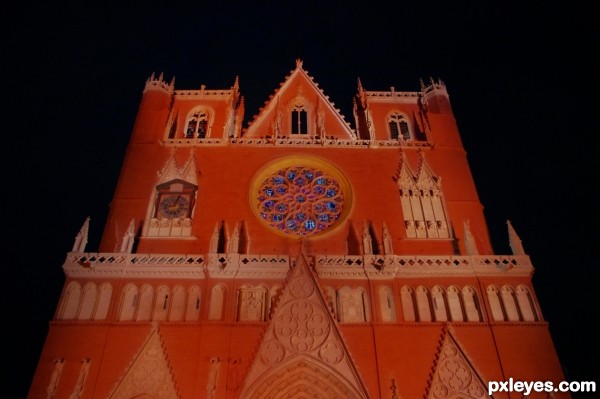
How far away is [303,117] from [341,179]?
500 centimetres

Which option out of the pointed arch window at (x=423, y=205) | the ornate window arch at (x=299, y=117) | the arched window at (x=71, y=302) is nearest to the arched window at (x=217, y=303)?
the arched window at (x=71, y=302)

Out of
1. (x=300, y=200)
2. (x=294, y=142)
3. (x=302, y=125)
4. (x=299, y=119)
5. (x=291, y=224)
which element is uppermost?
(x=299, y=119)

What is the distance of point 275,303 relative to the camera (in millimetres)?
16594

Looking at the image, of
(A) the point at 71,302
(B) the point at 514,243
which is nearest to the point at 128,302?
(A) the point at 71,302

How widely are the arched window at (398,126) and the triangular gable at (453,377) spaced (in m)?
10.9

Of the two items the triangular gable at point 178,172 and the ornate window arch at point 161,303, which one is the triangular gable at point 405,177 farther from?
the ornate window arch at point 161,303

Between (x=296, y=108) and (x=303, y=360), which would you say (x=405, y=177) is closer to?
(x=296, y=108)

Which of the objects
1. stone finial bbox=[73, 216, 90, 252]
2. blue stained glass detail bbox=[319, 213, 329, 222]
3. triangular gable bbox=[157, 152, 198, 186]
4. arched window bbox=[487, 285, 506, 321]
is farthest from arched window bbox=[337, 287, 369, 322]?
stone finial bbox=[73, 216, 90, 252]

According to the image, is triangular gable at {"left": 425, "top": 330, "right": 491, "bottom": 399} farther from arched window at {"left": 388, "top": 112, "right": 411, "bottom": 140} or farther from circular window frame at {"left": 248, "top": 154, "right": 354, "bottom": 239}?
arched window at {"left": 388, "top": 112, "right": 411, "bottom": 140}

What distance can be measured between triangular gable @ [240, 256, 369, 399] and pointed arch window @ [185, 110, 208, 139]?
10.6 metres

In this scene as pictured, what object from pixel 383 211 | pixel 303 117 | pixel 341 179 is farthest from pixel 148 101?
pixel 383 211

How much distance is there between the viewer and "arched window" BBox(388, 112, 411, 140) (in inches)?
955

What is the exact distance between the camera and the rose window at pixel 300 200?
20311mm

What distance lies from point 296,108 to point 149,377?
48.5 ft
